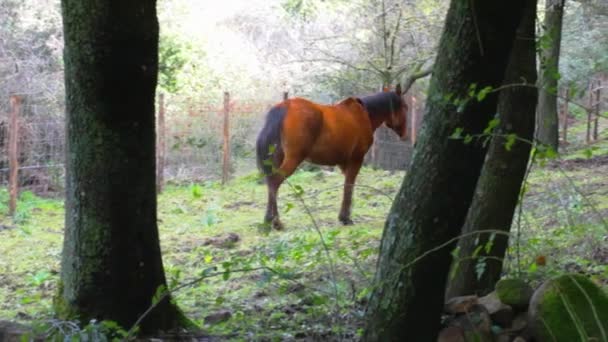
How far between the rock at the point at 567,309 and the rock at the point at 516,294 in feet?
0.51

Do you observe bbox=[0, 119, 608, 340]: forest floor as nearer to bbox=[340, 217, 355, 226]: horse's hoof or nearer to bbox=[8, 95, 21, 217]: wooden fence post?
bbox=[340, 217, 355, 226]: horse's hoof

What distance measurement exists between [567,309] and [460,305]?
75 centimetres

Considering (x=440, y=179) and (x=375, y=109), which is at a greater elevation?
(x=375, y=109)

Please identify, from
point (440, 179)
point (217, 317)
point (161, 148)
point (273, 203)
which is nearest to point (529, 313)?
point (440, 179)

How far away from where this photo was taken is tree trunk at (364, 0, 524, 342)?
363 cm

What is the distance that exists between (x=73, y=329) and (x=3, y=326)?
0.68 meters

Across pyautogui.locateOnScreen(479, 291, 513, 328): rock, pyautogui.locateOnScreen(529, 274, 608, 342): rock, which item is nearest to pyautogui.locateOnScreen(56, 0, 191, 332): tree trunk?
pyautogui.locateOnScreen(479, 291, 513, 328): rock

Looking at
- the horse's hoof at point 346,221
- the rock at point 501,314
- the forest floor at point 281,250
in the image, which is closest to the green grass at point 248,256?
the forest floor at point 281,250

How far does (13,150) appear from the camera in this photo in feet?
40.8

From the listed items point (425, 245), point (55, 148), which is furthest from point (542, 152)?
point (55, 148)

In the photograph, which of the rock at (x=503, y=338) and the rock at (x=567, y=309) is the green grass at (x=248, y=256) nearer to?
the rock at (x=503, y=338)

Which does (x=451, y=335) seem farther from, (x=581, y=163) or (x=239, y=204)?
(x=581, y=163)

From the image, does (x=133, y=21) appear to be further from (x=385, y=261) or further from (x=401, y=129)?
(x=401, y=129)

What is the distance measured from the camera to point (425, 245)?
369 cm
